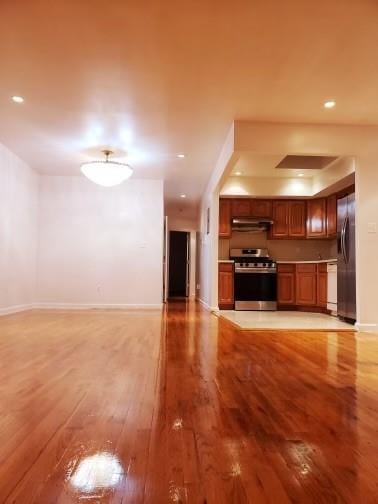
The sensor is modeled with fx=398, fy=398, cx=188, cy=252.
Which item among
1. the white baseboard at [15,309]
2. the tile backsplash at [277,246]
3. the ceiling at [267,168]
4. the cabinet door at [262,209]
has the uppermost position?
the ceiling at [267,168]

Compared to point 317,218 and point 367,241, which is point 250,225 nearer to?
point 317,218

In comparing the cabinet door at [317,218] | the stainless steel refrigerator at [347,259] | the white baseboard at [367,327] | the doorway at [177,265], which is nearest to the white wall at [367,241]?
the white baseboard at [367,327]

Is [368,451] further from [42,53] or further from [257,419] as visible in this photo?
[42,53]

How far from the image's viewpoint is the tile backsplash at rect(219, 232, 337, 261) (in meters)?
7.79

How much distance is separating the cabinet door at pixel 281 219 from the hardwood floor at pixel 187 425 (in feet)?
15.0

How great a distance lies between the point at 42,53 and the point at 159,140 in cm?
223

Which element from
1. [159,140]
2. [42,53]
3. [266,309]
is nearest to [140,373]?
[42,53]

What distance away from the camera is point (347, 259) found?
5.12 meters

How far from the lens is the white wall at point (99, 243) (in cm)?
734

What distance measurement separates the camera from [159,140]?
531 cm

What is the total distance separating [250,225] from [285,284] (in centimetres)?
129

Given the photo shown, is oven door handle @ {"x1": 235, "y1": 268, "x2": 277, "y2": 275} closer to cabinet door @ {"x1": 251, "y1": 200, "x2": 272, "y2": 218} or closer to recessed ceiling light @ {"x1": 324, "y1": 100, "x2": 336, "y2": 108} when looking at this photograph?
cabinet door @ {"x1": 251, "y1": 200, "x2": 272, "y2": 218}

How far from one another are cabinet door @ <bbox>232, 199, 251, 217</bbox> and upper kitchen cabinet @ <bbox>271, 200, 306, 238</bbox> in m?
0.49

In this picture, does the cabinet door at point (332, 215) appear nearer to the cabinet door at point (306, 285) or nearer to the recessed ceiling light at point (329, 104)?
the cabinet door at point (306, 285)
